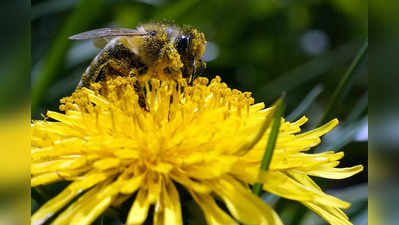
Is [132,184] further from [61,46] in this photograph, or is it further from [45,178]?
[61,46]

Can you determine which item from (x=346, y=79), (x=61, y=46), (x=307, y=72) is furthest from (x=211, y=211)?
(x=307, y=72)

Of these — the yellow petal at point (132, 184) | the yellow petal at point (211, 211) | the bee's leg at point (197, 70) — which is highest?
the bee's leg at point (197, 70)

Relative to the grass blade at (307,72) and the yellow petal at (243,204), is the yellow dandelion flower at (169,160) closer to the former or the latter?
the yellow petal at (243,204)

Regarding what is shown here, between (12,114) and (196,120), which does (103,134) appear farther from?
(12,114)

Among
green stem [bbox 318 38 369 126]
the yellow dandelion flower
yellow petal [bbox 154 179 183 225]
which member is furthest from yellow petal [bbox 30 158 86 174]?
green stem [bbox 318 38 369 126]

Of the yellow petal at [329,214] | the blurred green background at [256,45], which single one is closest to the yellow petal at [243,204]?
the yellow petal at [329,214]

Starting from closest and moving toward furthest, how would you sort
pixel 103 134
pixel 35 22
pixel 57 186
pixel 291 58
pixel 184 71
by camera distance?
pixel 103 134 < pixel 184 71 < pixel 57 186 < pixel 35 22 < pixel 291 58

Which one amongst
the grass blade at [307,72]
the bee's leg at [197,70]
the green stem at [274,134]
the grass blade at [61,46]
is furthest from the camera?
the grass blade at [307,72]

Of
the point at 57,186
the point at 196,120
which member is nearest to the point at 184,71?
the point at 196,120
